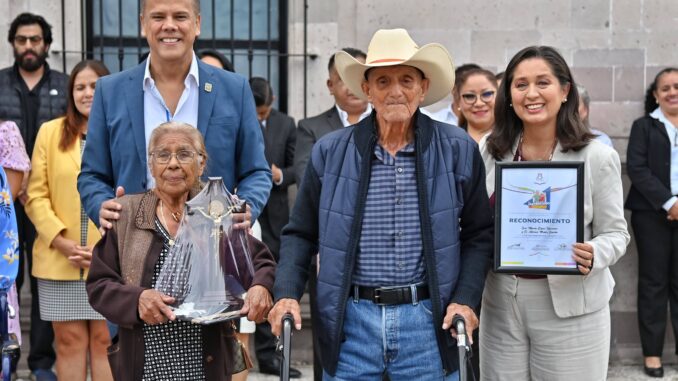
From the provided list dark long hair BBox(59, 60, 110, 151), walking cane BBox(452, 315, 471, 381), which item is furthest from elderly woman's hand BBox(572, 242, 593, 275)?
dark long hair BBox(59, 60, 110, 151)

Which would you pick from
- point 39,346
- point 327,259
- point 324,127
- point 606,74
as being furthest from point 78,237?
point 606,74

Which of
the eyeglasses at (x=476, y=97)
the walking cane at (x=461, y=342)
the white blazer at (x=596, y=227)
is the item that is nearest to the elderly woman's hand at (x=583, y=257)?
the white blazer at (x=596, y=227)

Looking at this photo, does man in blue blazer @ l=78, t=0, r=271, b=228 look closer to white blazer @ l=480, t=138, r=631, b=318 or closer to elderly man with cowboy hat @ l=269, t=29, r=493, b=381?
elderly man with cowboy hat @ l=269, t=29, r=493, b=381

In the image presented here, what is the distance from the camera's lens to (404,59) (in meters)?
4.12

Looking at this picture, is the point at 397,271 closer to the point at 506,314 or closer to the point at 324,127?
the point at 506,314

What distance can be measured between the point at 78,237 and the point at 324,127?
6.19 ft

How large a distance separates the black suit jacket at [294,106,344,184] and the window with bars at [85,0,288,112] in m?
1.14

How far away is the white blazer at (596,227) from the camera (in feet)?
14.8

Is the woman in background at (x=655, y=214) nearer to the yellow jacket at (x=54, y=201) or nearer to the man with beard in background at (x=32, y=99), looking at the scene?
the yellow jacket at (x=54, y=201)

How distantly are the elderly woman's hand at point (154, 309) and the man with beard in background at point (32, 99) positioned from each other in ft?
11.8

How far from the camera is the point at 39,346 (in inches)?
298

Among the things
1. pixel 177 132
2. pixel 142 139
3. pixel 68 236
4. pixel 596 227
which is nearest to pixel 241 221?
pixel 177 132

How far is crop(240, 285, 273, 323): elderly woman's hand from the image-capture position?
13.7 feet

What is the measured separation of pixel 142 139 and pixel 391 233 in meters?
1.34
